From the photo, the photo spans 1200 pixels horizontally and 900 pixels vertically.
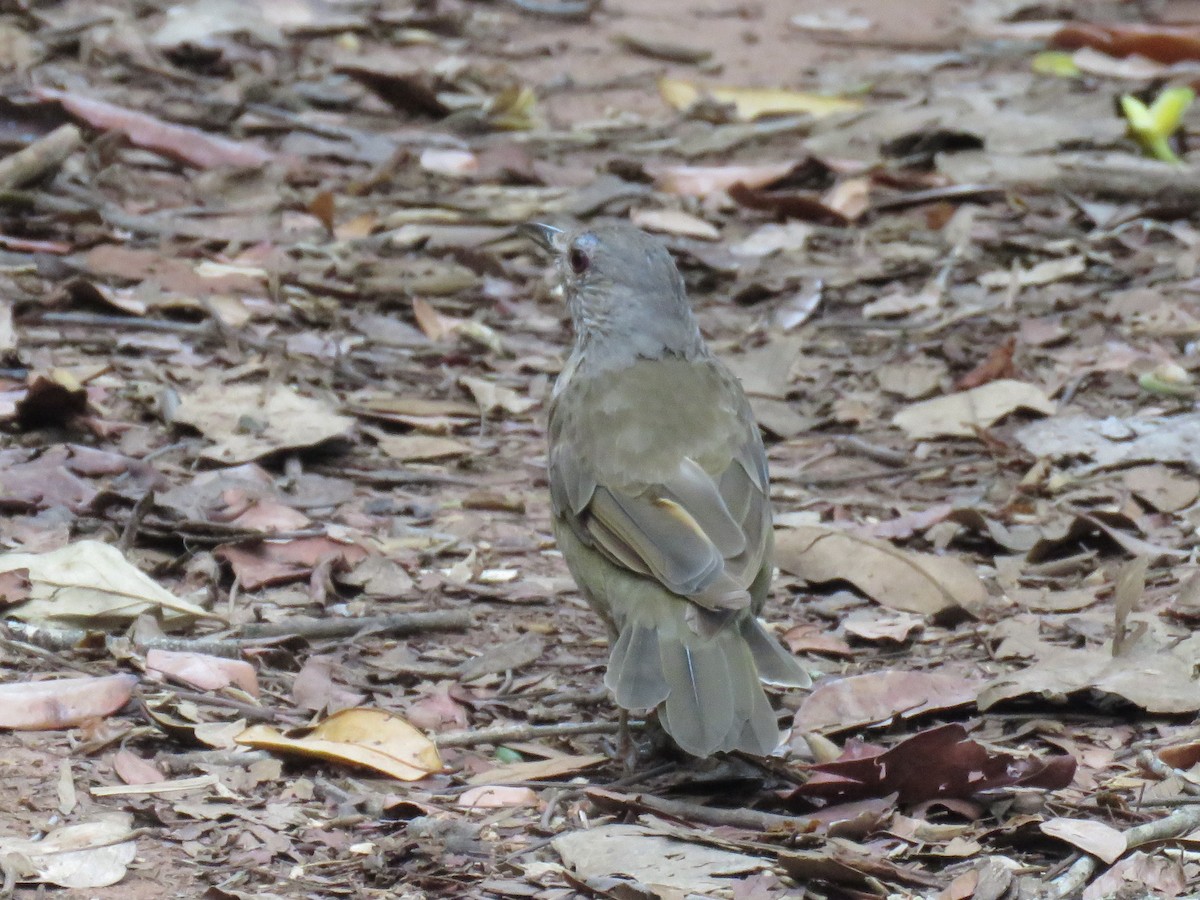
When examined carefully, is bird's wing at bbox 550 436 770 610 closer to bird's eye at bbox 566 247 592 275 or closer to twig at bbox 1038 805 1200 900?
bird's eye at bbox 566 247 592 275

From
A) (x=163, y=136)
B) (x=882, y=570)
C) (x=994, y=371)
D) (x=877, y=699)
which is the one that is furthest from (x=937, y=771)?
(x=163, y=136)

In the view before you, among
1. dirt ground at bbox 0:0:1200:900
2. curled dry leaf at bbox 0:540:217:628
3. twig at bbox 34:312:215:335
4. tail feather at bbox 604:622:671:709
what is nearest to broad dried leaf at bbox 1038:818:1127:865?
dirt ground at bbox 0:0:1200:900

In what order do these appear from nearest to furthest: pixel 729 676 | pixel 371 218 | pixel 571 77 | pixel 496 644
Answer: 1. pixel 729 676
2. pixel 496 644
3. pixel 371 218
4. pixel 571 77

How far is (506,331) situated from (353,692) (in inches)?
141

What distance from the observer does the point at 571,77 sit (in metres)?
11.5

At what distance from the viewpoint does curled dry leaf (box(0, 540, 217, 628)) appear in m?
4.69

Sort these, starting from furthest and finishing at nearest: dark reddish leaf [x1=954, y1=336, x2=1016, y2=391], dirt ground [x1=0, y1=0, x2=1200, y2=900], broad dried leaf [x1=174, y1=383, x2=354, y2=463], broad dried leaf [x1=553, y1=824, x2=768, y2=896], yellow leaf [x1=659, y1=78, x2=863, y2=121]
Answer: yellow leaf [x1=659, y1=78, x2=863, y2=121]
dark reddish leaf [x1=954, y1=336, x2=1016, y2=391]
broad dried leaf [x1=174, y1=383, x2=354, y2=463]
dirt ground [x1=0, y1=0, x2=1200, y2=900]
broad dried leaf [x1=553, y1=824, x2=768, y2=896]

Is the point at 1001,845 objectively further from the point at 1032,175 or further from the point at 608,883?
the point at 1032,175

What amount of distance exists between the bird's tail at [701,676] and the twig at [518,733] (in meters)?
0.33

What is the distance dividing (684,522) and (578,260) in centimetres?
164

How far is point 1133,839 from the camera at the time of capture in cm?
362

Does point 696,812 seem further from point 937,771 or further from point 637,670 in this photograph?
point 937,771

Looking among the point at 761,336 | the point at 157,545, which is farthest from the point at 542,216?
the point at 157,545

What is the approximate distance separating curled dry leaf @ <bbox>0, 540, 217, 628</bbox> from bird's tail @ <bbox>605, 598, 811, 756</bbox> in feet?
4.33
